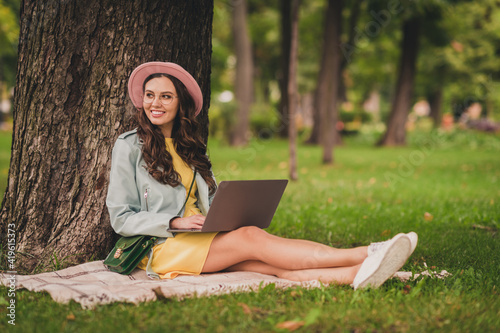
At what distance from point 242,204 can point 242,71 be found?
48.8 feet

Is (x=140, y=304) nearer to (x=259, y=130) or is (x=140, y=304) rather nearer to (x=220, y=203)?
(x=220, y=203)

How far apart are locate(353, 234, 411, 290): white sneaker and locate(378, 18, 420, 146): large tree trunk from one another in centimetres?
1692

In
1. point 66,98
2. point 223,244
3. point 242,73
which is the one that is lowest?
point 223,244

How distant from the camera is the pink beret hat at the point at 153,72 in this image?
3.41 m

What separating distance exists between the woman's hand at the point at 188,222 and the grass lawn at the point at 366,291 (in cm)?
47

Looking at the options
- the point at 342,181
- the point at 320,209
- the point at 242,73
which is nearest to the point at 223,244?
the point at 320,209

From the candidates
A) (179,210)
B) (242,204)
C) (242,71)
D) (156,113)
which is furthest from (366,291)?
(242,71)

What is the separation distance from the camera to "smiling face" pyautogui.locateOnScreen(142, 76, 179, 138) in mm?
3422

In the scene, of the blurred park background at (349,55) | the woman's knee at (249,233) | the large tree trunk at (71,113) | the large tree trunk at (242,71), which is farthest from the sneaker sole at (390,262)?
the large tree trunk at (242,71)

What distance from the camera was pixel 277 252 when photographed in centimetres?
320

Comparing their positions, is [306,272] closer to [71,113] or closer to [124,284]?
[124,284]

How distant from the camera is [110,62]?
365 centimetres

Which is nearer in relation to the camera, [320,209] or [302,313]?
[302,313]

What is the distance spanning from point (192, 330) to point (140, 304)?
51 centimetres
